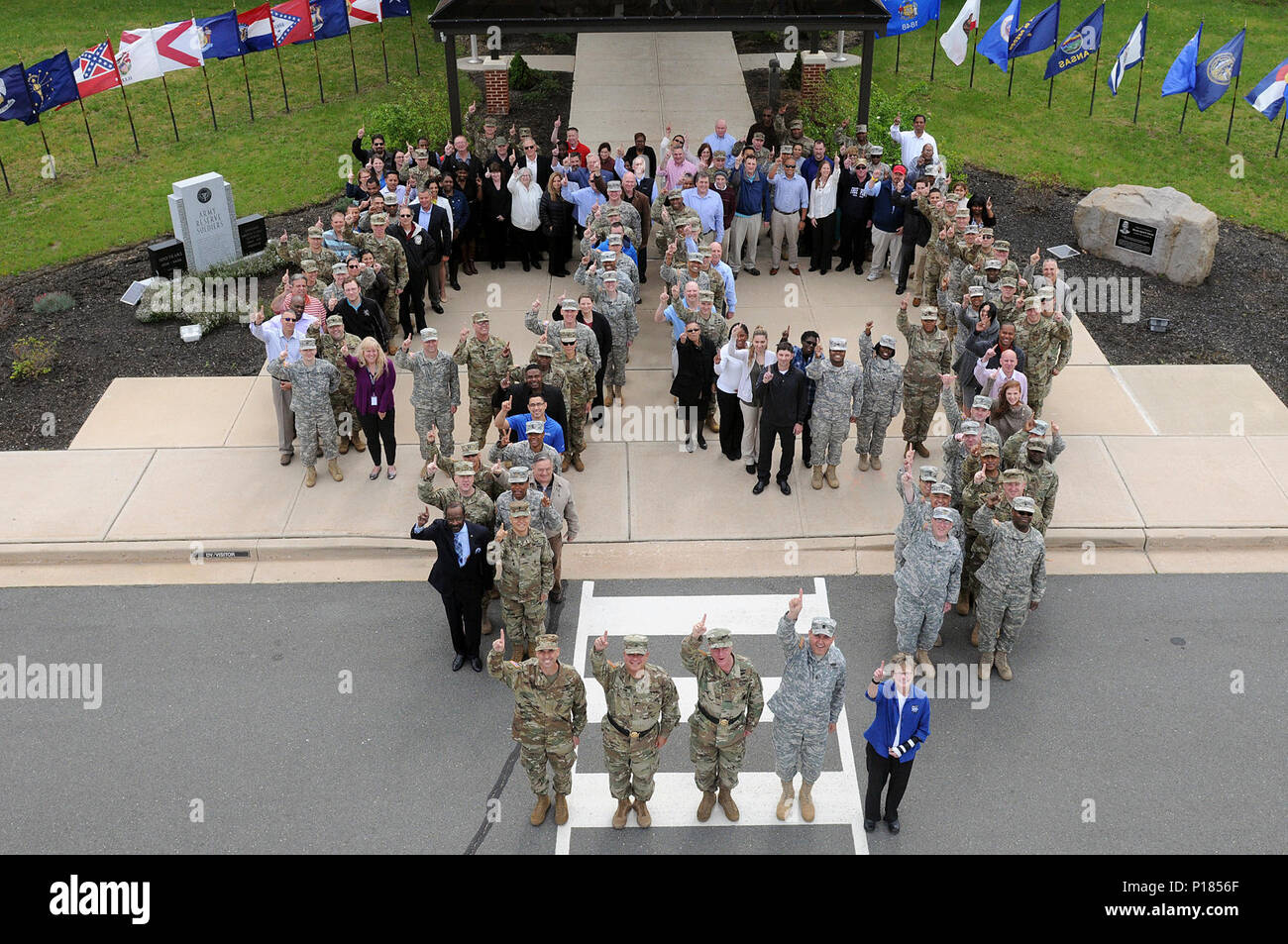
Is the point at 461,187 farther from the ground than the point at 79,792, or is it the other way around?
the point at 461,187

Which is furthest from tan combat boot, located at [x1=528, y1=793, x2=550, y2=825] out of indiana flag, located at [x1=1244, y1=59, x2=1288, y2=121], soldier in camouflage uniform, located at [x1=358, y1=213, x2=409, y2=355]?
indiana flag, located at [x1=1244, y1=59, x2=1288, y2=121]

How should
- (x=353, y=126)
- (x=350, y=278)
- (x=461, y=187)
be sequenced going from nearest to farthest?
(x=350, y=278), (x=461, y=187), (x=353, y=126)

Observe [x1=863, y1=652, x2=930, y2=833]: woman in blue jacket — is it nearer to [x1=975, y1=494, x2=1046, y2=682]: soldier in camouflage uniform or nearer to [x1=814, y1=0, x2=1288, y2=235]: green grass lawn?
[x1=975, y1=494, x2=1046, y2=682]: soldier in camouflage uniform

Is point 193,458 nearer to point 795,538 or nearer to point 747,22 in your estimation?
point 795,538

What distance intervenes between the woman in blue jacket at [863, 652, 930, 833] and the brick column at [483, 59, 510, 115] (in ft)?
56.8

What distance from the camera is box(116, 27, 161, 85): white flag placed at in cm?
1898

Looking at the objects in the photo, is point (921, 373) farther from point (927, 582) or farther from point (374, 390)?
point (374, 390)

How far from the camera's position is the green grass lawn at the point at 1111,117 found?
746 inches

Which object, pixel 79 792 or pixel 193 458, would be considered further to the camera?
pixel 193 458
